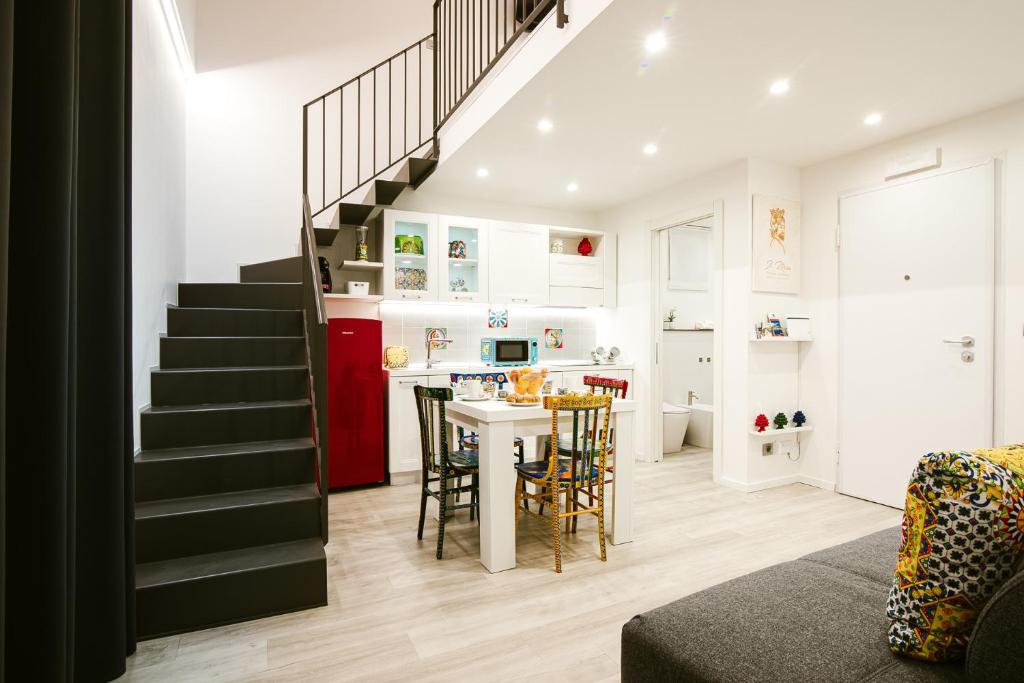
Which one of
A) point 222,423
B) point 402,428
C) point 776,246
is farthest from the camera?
point 402,428

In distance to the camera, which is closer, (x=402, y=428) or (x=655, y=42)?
(x=655, y=42)

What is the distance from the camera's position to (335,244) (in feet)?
16.4

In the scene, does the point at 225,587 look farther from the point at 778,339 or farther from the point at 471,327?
the point at 778,339

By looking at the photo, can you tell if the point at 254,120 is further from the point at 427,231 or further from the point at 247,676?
the point at 247,676

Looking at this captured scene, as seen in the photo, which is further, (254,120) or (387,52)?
(387,52)

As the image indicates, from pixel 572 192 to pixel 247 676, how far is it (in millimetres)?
4682

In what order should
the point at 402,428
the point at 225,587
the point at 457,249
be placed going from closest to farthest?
the point at 225,587
the point at 402,428
the point at 457,249

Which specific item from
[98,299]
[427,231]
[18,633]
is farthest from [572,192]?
[18,633]

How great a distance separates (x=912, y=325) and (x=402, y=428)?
4036 millimetres

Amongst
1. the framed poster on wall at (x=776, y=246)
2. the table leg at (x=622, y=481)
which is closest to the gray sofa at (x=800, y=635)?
the table leg at (x=622, y=481)

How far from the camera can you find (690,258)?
6.64 m

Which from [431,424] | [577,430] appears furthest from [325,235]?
[577,430]

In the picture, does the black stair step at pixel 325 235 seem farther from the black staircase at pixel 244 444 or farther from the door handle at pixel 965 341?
the door handle at pixel 965 341

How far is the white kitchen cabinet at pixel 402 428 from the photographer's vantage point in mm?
4523
